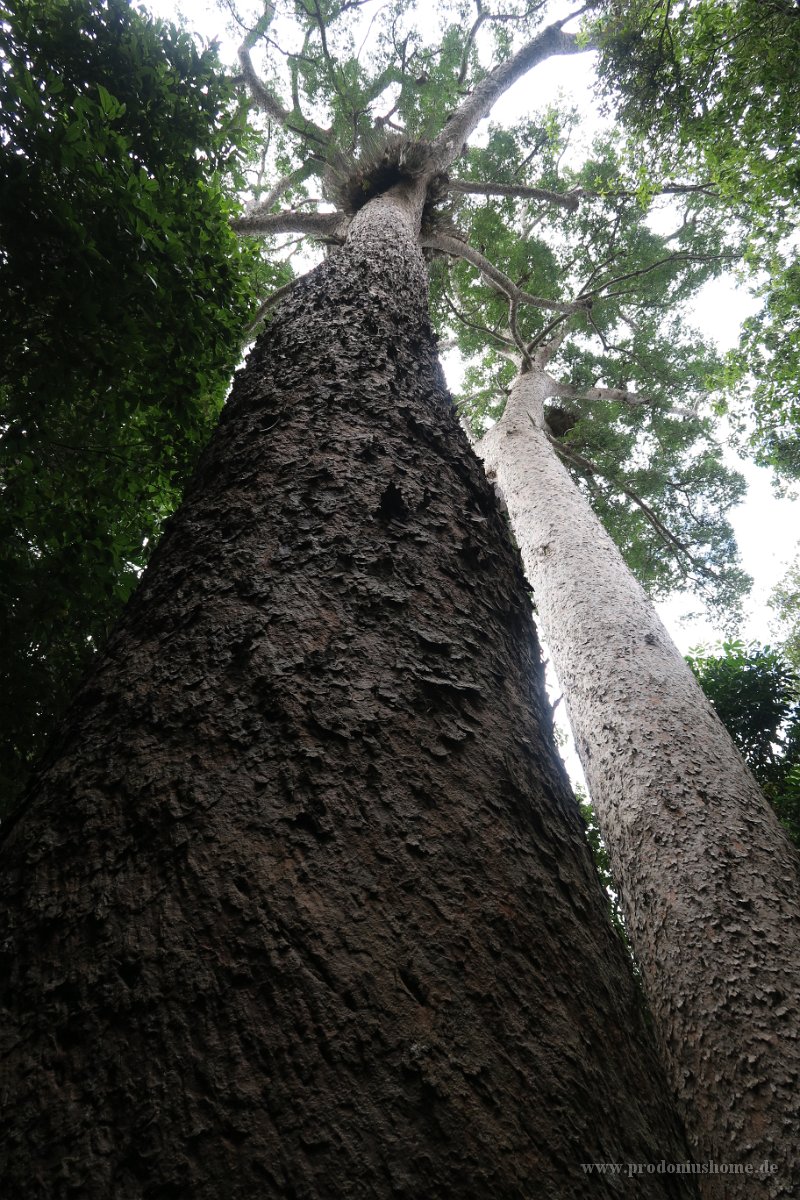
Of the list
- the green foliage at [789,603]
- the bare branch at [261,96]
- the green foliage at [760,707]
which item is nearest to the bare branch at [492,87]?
the bare branch at [261,96]

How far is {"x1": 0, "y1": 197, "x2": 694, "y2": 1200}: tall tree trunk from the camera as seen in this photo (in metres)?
0.59

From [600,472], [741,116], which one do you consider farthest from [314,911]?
[600,472]

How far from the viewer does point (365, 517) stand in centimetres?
137

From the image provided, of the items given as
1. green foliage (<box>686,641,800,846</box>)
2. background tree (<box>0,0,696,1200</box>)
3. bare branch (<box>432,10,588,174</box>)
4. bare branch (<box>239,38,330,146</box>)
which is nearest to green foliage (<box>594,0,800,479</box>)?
bare branch (<box>432,10,588,174</box>)

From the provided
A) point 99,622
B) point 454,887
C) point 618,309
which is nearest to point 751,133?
point 618,309

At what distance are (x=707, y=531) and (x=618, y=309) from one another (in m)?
4.48

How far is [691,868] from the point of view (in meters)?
2.73

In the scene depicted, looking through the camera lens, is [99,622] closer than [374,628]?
No

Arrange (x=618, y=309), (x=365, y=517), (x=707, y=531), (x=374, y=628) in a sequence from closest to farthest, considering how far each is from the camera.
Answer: (x=374, y=628), (x=365, y=517), (x=707, y=531), (x=618, y=309)

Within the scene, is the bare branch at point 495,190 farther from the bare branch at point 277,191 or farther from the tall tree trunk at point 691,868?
the tall tree trunk at point 691,868

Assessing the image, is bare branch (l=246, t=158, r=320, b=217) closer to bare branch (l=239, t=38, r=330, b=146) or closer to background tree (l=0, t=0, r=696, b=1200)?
bare branch (l=239, t=38, r=330, b=146)

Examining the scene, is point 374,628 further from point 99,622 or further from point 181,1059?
point 99,622

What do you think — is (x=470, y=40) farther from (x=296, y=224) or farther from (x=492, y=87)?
(x=296, y=224)

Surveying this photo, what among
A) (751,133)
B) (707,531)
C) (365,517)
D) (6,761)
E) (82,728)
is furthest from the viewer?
(707,531)
